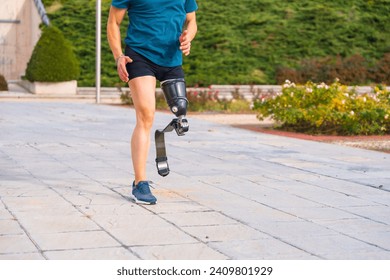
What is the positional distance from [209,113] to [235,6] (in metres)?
16.0

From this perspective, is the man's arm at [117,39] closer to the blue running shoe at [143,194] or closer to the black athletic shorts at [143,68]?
the black athletic shorts at [143,68]

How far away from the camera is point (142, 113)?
6949 millimetres

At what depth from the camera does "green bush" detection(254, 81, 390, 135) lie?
14.5 m

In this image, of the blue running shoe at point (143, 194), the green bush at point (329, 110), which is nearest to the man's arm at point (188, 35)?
the blue running shoe at point (143, 194)

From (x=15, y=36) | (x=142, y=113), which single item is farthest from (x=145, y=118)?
(x=15, y=36)

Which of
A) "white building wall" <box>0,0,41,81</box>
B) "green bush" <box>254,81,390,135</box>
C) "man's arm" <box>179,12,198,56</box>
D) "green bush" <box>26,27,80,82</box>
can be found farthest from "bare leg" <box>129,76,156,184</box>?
"white building wall" <box>0,0,41,81</box>

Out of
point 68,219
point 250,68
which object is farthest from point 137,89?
point 250,68

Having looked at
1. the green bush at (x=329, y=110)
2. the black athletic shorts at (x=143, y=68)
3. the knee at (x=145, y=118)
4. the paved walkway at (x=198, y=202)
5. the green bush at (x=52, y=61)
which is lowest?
the green bush at (x=52, y=61)

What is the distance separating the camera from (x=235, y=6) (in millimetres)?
35375

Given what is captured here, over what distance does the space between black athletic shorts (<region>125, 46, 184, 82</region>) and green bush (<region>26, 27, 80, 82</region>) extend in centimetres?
2050

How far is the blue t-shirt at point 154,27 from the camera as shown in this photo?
6887mm

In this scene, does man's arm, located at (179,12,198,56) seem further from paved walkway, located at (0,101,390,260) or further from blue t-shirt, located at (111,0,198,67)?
paved walkway, located at (0,101,390,260)

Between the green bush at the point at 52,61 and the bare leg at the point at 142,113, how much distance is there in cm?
2047

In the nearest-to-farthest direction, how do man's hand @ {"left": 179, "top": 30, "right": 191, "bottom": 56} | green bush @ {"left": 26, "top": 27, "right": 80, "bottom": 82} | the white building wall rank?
man's hand @ {"left": 179, "top": 30, "right": 191, "bottom": 56} → green bush @ {"left": 26, "top": 27, "right": 80, "bottom": 82} → the white building wall
